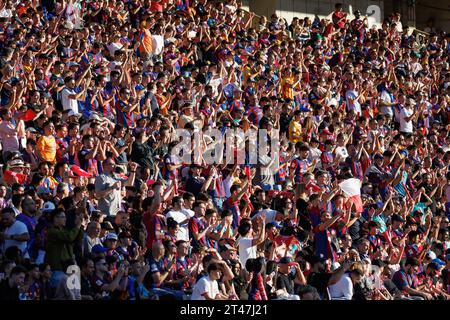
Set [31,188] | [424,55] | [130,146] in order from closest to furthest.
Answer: [31,188] < [130,146] < [424,55]

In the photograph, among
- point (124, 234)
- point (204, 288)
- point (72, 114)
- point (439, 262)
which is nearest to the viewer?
point (204, 288)

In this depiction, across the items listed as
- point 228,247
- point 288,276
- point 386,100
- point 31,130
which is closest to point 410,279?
point 288,276

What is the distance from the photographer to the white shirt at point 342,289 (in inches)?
552

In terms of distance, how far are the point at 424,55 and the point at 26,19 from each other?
430 inches

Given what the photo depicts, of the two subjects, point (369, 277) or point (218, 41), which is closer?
point (369, 277)

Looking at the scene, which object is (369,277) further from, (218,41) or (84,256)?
(218,41)

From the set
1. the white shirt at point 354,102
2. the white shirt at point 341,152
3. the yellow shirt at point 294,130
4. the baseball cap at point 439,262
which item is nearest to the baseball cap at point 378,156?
the white shirt at point 341,152

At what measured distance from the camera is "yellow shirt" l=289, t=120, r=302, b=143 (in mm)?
19719

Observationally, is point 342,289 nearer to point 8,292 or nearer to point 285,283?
point 285,283

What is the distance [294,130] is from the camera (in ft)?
64.9

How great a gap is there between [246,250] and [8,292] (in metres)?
3.80

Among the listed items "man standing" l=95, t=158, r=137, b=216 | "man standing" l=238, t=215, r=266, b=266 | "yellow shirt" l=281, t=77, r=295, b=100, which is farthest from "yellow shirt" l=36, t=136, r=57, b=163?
"yellow shirt" l=281, t=77, r=295, b=100
